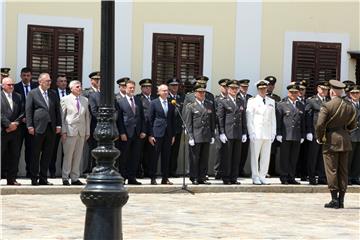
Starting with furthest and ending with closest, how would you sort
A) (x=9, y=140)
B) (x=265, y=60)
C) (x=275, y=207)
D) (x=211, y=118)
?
(x=265, y=60), (x=211, y=118), (x=9, y=140), (x=275, y=207)

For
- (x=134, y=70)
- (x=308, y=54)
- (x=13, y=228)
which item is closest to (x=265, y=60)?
(x=308, y=54)

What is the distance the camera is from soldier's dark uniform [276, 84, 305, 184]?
768 inches

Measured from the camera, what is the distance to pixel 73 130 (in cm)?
1742

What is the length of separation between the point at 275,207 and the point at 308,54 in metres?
7.31

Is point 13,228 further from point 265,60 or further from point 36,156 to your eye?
point 265,60

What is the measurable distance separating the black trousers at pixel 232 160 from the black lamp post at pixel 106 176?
9741 millimetres

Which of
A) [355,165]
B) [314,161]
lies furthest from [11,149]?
[355,165]

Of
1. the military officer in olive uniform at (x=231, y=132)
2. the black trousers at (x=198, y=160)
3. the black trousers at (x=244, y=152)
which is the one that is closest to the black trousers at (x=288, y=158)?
the black trousers at (x=244, y=152)

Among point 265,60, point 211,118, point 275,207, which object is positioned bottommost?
point 275,207

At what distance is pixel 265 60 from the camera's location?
2156 cm

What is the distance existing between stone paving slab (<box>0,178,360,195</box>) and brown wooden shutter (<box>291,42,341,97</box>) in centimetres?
314

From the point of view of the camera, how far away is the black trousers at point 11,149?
1686 cm

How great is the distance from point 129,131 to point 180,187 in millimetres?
1525

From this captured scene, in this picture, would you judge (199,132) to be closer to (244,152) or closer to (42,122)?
(244,152)
